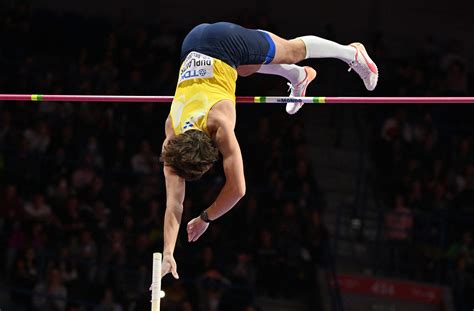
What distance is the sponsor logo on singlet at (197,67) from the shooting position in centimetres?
780

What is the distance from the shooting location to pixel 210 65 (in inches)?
307

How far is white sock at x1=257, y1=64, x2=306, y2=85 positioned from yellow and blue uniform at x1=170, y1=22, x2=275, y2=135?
0.51 m

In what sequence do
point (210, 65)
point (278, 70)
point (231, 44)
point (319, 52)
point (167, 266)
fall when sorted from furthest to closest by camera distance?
1. point (278, 70)
2. point (319, 52)
3. point (231, 44)
4. point (210, 65)
5. point (167, 266)

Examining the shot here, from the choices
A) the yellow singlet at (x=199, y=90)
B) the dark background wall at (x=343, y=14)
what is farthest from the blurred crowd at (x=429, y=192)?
the yellow singlet at (x=199, y=90)

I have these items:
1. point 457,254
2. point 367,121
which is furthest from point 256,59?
point 367,121

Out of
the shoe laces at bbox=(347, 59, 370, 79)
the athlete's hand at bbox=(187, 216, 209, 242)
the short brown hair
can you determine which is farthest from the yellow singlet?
the shoe laces at bbox=(347, 59, 370, 79)

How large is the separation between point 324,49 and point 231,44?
1023 millimetres

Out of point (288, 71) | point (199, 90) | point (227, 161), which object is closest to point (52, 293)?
point (288, 71)

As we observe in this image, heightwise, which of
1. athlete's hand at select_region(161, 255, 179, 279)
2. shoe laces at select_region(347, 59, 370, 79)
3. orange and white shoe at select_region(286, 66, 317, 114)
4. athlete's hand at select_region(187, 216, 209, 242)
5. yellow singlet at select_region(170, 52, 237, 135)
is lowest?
athlete's hand at select_region(161, 255, 179, 279)

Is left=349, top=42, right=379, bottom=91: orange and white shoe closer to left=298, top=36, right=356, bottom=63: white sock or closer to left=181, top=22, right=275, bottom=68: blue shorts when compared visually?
left=298, top=36, right=356, bottom=63: white sock

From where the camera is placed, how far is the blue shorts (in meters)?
7.89

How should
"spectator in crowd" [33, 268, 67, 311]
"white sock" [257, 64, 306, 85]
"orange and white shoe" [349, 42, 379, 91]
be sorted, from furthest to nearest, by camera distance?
"spectator in crowd" [33, 268, 67, 311] → "orange and white shoe" [349, 42, 379, 91] → "white sock" [257, 64, 306, 85]

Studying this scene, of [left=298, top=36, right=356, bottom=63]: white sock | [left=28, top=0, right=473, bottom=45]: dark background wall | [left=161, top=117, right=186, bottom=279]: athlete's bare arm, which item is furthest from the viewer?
[left=28, top=0, right=473, bottom=45]: dark background wall

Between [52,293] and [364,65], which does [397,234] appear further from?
[364,65]
